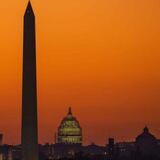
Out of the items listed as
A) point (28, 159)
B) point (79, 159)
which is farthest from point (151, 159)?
point (28, 159)

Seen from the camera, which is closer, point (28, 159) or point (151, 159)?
point (28, 159)

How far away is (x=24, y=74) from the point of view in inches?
3501

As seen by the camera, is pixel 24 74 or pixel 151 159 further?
pixel 151 159

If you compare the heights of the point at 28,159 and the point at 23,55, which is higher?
the point at 23,55

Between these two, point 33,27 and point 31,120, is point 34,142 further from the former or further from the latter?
point 33,27

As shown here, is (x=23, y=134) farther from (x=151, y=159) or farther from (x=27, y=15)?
(x=151, y=159)

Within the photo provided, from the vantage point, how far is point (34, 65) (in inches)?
3494

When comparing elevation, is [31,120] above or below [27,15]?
below

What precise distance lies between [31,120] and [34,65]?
12.1 feet

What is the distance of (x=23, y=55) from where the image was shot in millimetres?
89188

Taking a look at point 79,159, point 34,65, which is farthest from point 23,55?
point 79,159

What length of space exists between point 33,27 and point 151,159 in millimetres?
109062

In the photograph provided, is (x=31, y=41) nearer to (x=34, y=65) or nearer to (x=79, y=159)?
(x=34, y=65)

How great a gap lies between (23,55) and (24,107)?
350cm
